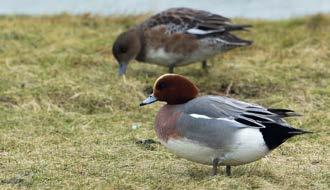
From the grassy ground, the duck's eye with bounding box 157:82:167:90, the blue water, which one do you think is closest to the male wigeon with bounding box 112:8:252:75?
the grassy ground

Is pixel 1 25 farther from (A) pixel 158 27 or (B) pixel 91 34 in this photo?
(A) pixel 158 27

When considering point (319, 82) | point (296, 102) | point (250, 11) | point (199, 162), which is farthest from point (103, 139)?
point (250, 11)

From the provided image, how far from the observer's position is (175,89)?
481 cm

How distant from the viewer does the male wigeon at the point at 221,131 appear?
4.49 m

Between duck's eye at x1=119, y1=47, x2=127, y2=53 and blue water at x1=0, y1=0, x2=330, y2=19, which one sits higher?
duck's eye at x1=119, y1=47, x2=127, y2=53

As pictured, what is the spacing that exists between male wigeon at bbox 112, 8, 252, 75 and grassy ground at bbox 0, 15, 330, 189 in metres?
0.20

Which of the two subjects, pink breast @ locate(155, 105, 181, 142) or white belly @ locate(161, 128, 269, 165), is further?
pink breast @ locate(155, 105, 181, 142)

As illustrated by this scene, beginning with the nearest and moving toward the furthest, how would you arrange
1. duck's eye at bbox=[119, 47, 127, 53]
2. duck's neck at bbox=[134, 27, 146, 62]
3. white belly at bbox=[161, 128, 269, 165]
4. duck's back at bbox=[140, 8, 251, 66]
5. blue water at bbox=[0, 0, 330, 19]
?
white belly at bbox=[161, 128, 269, 165]
duck's back at bbox=[140, 8, 251, 66]
duck's neck at bbox=[134, 27, 146, 62]
duck's eye at bbox=[119, 47, 127, 53]
blue water at bbox=[0, 0, 330, 19]

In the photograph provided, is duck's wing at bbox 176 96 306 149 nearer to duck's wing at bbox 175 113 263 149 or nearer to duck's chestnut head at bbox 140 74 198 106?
duck's wing at bbox 175 113 263 149

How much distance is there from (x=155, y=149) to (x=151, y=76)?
2.28m

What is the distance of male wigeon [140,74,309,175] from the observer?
14.7 ft

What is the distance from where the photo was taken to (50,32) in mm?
9109

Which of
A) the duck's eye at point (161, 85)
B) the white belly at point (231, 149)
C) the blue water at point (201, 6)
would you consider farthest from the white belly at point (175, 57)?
the blue water at point (201, 6)

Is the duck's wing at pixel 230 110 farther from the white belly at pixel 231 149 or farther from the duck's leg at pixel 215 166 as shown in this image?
the duck's leg at pixel 215 166
